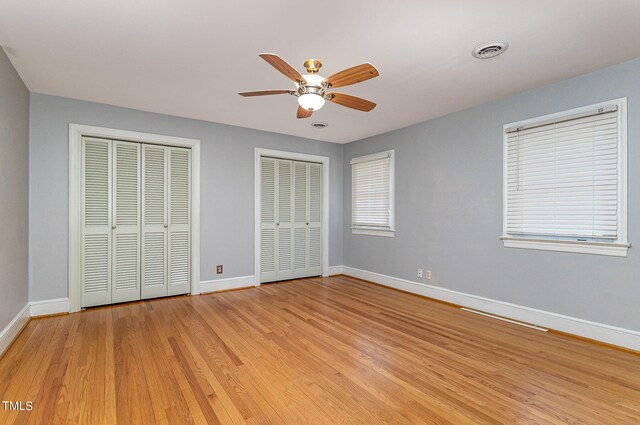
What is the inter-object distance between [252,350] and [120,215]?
2.60 m

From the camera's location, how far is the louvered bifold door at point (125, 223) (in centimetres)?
400

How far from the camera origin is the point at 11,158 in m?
2.87

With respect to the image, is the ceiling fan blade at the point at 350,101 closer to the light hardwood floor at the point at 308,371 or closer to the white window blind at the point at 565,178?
the white window blind at the point at 565,178

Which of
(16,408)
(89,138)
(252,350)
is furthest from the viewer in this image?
(89,138)

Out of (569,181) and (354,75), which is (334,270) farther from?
(354,75)

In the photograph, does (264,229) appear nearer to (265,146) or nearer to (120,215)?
(265,146)

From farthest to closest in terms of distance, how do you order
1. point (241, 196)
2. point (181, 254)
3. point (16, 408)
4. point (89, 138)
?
point (241, 196)
point (181, 254)
point (89, 138)
point (16, 408)

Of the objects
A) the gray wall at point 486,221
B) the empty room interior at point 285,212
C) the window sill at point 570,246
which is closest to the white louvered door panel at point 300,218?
the empty room interior at point 285,212

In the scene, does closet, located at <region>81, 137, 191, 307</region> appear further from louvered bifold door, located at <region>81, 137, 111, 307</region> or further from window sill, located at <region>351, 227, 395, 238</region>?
window sill, located at <region>351, 227, 395, 238</region>

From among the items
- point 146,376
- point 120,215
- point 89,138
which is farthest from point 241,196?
point 146,376

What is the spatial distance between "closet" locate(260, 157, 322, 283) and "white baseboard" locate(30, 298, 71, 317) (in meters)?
2.48

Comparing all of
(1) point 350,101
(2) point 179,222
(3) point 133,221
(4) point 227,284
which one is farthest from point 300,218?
(1) point 350,101

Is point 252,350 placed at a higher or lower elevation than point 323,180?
lower

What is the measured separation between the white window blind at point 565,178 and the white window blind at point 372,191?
183 centimetres
